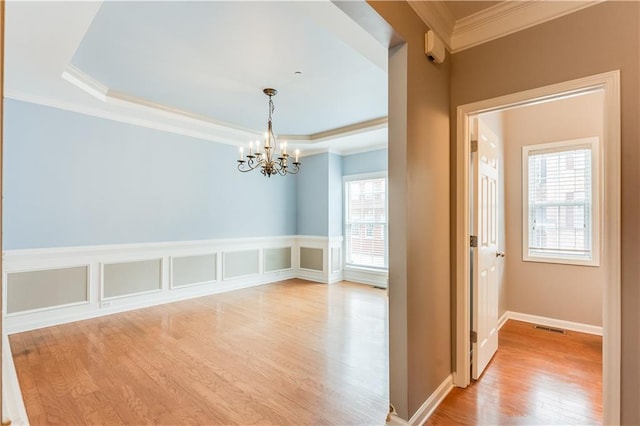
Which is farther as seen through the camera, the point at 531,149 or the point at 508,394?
the point at 531,149

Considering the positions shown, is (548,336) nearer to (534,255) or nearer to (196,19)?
(534,255)

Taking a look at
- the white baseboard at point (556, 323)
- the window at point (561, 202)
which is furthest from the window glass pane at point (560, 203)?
the white baseboard at point (556, 323)

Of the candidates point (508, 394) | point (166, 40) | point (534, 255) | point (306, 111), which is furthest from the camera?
point (306, 111)

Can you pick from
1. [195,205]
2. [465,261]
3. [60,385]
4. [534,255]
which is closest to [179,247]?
[195,205]

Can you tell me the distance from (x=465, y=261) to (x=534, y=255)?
2204mm

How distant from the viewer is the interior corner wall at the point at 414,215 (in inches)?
76.3

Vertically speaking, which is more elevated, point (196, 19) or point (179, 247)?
point (196, 19)

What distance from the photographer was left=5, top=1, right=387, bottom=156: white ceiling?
→ 231cm

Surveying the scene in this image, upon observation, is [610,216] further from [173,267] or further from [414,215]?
[173,267]

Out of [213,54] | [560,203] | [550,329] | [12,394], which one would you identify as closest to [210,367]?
[12,394]

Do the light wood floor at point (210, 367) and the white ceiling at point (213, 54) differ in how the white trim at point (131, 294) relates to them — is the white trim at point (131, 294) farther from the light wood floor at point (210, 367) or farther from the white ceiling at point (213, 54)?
the white ceiling at point (213, 54)

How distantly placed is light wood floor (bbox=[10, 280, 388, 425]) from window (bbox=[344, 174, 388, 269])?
5.89 feet

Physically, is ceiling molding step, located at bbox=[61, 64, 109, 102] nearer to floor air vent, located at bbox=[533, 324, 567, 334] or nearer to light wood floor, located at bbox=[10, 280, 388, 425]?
light wood floor, located at bbox=[10, 280, 388, 425]

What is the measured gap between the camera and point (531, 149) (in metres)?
4.01
